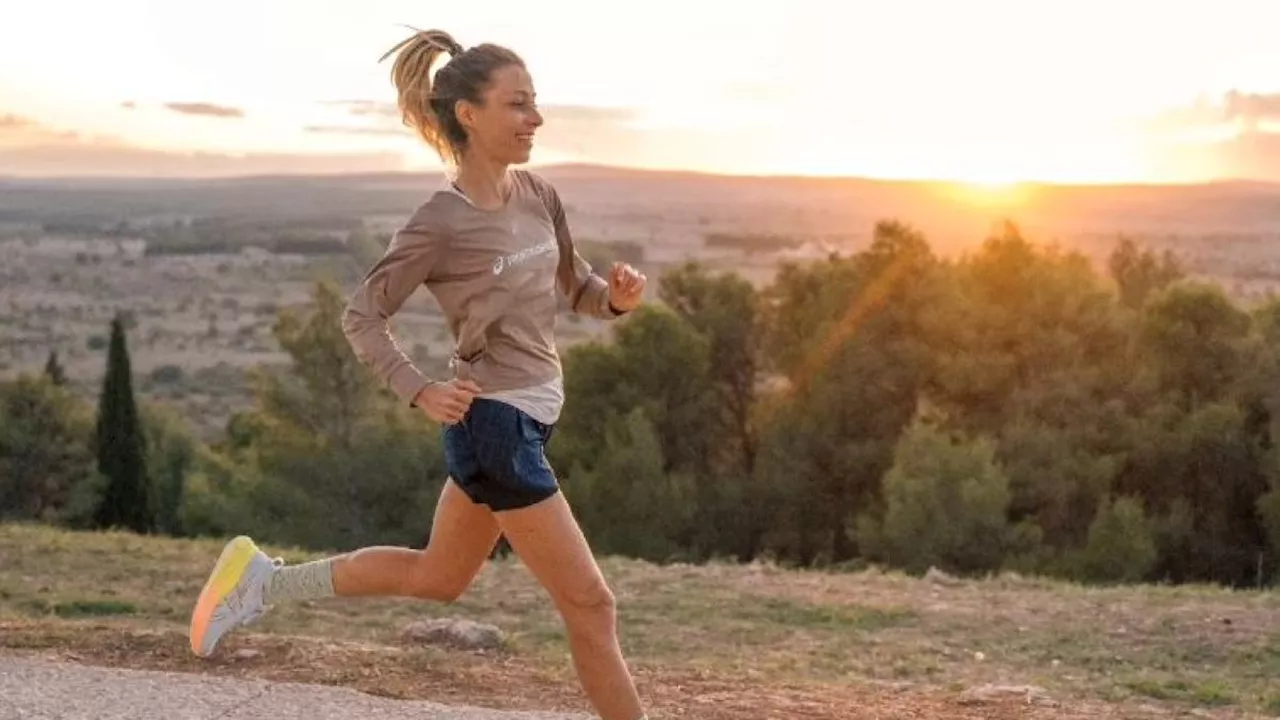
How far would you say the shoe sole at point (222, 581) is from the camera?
527 centimetres

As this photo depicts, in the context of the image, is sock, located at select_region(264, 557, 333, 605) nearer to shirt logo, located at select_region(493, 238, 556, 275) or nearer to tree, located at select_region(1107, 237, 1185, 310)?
shirt logo, located at select_region(493, 238, 556, 275)

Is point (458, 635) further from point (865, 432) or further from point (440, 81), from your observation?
point (865, 432)

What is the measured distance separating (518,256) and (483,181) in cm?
22

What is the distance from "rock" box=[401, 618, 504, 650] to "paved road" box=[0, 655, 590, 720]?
1.69m

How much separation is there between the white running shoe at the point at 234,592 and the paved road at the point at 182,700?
1.03 ft

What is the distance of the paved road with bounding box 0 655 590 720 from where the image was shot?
215 inches

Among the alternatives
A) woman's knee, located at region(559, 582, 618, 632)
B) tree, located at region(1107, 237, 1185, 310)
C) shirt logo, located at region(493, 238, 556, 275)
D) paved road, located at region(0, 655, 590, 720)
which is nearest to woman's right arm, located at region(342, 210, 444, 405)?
shirt logo, located at region(493, 238, 556, 275)

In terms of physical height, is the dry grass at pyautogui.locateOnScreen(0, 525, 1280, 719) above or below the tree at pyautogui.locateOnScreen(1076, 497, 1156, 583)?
above

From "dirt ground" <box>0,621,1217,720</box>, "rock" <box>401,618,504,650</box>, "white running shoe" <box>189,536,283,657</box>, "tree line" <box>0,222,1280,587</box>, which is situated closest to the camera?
"white running shoe" <box>189,536,283,657</box>

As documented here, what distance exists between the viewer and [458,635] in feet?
25.0

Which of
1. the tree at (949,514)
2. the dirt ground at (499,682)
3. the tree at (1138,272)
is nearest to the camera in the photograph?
the dirt ground at (499,682)

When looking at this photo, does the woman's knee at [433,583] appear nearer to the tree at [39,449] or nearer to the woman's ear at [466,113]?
the woman's ear at [466,113]

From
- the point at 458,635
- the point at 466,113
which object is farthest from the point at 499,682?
the point at 466,113

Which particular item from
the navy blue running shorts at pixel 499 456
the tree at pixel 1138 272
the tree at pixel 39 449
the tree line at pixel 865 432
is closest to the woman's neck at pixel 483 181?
the navy blue running shorts at pixel 499 456
